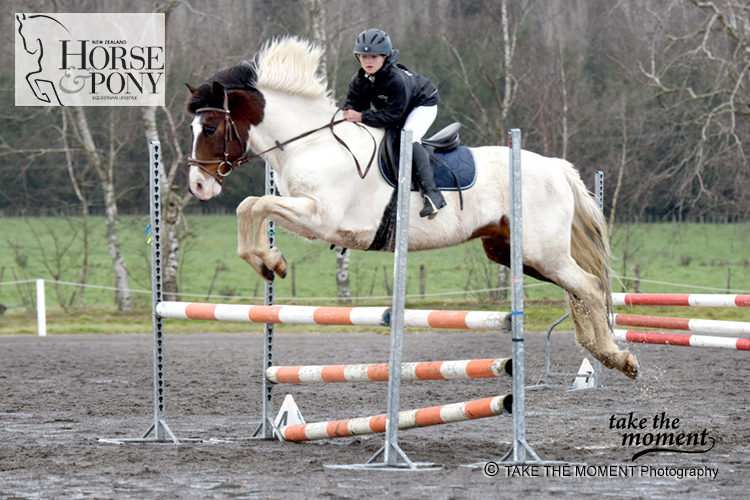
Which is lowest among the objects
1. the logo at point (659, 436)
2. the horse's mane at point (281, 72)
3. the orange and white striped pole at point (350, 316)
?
the logo at point (659, 436)

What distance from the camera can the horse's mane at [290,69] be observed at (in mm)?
4715

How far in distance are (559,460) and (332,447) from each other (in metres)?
1.37

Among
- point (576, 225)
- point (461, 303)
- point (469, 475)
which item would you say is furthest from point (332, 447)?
point (461, 303)

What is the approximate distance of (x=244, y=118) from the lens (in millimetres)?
4621

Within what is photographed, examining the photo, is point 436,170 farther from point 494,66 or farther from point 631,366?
point 494,66

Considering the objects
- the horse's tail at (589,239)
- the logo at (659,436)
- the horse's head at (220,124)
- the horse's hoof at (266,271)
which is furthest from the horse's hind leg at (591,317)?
the horse's head at (220,124)

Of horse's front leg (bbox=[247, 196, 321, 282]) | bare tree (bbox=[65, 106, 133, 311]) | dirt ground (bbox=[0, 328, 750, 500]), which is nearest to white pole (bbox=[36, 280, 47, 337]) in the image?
dirt ground (bbox=[0, 328, 750, 500])

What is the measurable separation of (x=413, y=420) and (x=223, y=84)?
2187 millimetres

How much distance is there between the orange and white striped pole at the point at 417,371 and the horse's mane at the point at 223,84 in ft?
5.28

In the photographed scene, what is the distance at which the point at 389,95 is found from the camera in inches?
179

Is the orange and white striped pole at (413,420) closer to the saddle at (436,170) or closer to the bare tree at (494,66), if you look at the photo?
the saddle at (436,170)

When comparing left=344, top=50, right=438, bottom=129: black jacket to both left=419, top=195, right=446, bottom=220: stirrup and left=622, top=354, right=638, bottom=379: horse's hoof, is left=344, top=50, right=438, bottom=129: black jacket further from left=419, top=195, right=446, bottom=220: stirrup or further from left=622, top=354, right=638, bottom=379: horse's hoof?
left=622, top=354, right=638, bottom=379: horse's hoof

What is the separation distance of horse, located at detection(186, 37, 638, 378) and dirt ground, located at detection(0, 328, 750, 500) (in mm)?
964

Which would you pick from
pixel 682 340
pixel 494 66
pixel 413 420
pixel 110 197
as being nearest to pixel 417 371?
pixel 413 420
